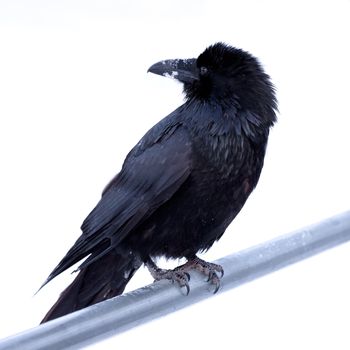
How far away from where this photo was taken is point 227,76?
2.76m

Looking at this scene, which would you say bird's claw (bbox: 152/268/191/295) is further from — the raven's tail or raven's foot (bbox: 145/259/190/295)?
the raven's tail

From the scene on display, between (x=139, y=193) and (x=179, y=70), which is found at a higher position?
(x=179, y=70)

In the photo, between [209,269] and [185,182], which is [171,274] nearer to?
[209,269]

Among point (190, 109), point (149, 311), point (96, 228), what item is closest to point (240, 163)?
point (190, 109)

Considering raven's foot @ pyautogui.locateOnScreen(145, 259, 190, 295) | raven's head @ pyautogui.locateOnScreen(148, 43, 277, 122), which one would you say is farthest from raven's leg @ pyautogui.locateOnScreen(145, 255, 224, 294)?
raven's head @ pyautogui.locateOnScreen(148, 43, 277, 122)

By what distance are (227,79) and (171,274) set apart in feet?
2.16

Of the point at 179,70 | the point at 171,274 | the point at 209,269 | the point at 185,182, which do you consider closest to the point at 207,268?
the point at 209,269

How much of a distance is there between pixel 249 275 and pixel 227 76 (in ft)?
2.88

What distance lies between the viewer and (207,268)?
2590 millimetres

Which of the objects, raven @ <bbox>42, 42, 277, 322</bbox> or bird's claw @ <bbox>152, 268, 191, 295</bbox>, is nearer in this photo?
bird's claw @ <bbox>152, 268, 191, 295</bbox>

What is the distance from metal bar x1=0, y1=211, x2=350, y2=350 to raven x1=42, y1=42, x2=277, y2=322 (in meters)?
0.21

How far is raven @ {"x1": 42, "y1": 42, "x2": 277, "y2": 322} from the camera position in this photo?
Result: 8.46 feet

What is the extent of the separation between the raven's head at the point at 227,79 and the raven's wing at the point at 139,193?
170 millimetres

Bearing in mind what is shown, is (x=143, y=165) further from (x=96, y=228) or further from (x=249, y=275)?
(x=249, y=275)
